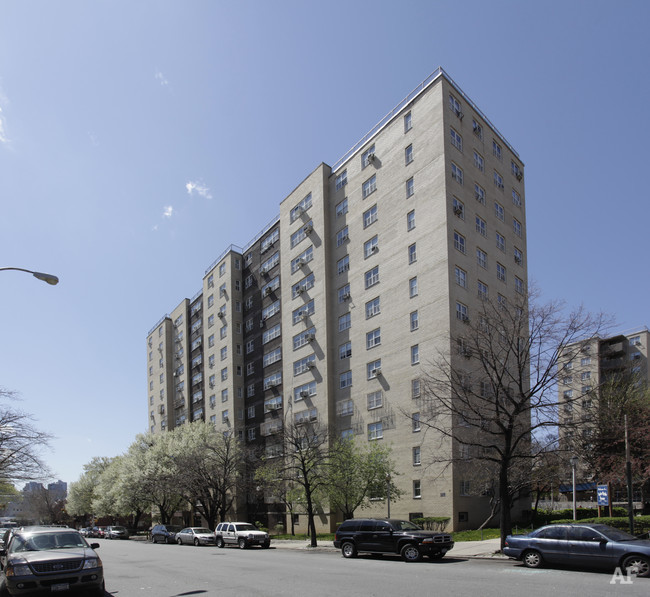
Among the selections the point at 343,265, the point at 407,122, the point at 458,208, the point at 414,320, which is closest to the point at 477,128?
the point at 407,122

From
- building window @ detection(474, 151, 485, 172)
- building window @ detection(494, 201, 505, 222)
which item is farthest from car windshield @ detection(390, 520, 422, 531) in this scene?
building window @ detection(474, 151, 485, 172)

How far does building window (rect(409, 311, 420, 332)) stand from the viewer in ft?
128

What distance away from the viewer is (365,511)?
4056cm

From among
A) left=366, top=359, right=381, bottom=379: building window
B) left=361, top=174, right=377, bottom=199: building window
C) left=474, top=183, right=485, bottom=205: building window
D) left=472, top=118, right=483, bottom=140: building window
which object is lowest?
left=366, top=359, right=381, bottom=379: building window

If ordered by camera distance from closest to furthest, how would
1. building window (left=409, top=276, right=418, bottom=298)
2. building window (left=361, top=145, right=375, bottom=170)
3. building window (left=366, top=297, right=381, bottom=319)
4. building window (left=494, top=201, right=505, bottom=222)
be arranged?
1. building window (left=409, top=276, right=418, bottom=298)
2. building window (left=366, top=297, right=381, bottom=319)
3. building window (left=494, top=201, right=505, bottom=222)
4. building window (left=361, top=145, right=375, bottom=170)

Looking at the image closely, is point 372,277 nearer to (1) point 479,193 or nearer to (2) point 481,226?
(2) point 481,226

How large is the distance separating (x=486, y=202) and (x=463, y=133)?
221 inches

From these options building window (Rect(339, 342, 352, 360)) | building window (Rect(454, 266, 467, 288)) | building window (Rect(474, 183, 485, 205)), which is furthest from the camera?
building window (Rect(339, 342, 352, 360))

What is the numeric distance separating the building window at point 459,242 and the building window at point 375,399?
11.7 meters

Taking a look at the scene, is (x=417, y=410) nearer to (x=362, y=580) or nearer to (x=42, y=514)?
(x=362, y=580)

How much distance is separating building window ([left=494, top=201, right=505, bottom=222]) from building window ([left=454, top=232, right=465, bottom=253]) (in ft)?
22.8

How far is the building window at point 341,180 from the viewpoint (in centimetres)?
4892

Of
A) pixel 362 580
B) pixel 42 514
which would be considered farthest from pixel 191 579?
pixel 42 514

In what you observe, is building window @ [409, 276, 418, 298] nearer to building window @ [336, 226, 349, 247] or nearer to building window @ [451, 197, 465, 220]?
building window @ [451, 197, 465, 220]
